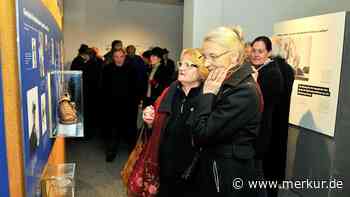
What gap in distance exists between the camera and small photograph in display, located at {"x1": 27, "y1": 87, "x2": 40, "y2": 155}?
3.63 feet

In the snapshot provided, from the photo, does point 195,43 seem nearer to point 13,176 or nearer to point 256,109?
point 256,109

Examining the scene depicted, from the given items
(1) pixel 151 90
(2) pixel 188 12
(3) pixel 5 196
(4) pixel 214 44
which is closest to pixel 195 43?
(2) pixel 188 12

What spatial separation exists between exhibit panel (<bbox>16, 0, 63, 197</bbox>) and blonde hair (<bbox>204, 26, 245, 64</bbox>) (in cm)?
79

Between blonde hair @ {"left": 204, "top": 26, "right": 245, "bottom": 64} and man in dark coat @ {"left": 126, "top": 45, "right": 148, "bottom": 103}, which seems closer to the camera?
blonde hair @ {"left": 204, "top": 26, "right": 245, "bottom": 64}

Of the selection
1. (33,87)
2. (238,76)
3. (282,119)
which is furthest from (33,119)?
(282,119)

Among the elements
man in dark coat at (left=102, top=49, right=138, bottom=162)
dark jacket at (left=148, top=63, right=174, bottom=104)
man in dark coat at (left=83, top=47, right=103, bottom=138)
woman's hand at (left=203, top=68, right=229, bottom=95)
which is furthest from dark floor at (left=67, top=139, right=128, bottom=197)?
woman's hand at (left=203, top=68, right=229, bottom=95)

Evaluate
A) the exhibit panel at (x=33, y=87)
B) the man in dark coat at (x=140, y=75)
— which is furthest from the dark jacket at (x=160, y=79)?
the exhibit panel at (x=33, y=87)

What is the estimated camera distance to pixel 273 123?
10.1 ft

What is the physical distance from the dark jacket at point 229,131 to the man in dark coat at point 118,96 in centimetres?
296

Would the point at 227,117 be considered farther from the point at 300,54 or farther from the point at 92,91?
the point at 92,91

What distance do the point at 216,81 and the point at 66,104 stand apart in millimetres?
862

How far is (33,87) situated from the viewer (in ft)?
3.88

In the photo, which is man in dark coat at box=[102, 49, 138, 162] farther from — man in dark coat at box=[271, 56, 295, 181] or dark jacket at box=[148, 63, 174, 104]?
man in dark coat at box=[271, 56, 295, 181]
